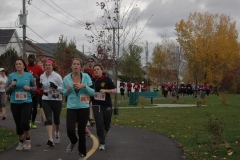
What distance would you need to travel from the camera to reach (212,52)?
61.6 meters

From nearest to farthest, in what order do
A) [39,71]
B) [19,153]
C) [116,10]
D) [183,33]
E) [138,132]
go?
[19,153] → [39,71] → [138,132] → [116,10] → [183,33]

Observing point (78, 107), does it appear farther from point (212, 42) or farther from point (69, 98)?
point (212, 42)

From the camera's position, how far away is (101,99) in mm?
10148

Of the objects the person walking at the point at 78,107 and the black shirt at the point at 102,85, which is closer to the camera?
the person walking at the point at 78,107

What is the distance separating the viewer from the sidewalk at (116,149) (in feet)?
29.7

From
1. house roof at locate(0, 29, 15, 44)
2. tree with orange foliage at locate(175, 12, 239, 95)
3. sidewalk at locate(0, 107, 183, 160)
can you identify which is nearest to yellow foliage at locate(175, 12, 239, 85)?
tree with orange foliage at locate(175, 12, 239, 95)

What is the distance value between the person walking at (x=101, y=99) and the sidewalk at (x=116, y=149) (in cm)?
51

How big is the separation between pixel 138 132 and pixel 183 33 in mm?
43046

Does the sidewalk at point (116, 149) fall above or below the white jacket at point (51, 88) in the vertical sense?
below

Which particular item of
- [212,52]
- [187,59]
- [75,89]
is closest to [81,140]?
[75,89]

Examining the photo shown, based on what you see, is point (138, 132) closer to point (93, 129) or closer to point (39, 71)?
point (93, 129)

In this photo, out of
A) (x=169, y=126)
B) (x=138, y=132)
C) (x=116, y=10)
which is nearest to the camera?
(x=138, y=132)

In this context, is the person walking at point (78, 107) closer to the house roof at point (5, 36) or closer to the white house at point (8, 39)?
the white house at point (8, 39)

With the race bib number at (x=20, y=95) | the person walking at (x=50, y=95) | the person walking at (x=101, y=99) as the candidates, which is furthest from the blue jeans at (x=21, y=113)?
the person walking at (x=101, y=99)
